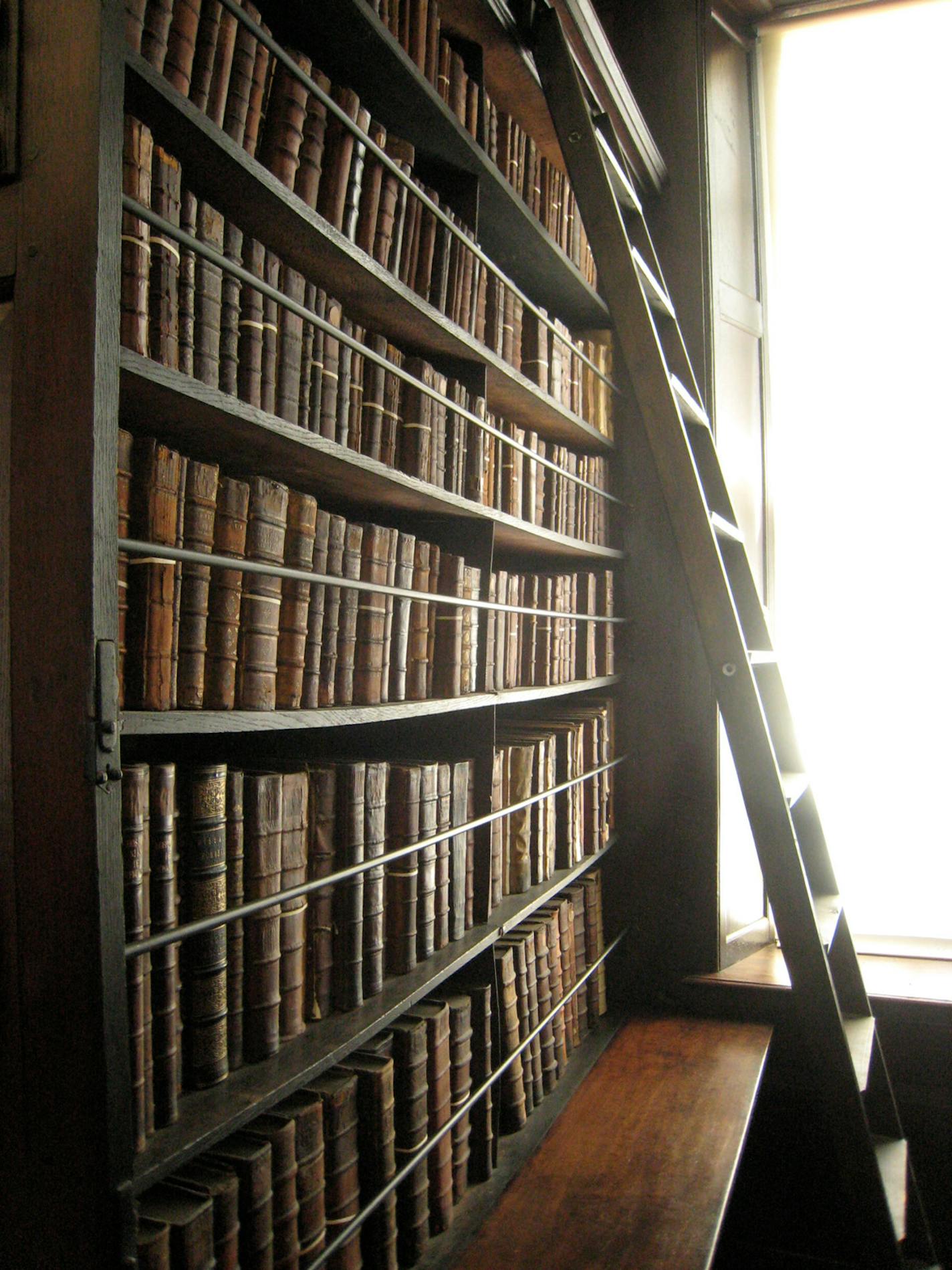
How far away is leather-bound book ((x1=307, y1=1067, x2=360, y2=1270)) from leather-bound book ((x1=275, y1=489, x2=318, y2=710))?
49 cm

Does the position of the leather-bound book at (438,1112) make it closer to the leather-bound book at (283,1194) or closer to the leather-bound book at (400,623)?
the leather-bound book at (283,1194)

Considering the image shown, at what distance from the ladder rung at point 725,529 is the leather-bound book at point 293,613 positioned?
86 cm

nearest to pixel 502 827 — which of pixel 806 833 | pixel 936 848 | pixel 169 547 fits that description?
pixel 806 833

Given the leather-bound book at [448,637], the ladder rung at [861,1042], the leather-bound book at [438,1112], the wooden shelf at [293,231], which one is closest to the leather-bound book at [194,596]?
the wooden shelf at [293,231]

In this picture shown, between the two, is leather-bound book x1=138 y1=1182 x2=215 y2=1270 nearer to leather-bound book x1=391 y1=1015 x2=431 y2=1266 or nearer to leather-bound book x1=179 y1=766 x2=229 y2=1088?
leather-bound book x1=179 y1=766 x2=229 y2=1088

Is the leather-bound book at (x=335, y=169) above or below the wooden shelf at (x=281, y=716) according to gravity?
above

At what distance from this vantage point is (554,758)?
6.40 feet

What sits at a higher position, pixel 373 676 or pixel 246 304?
pixel 246 304

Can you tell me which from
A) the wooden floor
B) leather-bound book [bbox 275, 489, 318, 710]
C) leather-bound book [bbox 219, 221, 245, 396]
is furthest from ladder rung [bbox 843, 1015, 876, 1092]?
leather-bound book [bbox 219, 221, 245, 396]

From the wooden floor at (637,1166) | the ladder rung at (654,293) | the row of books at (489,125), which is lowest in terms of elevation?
the wooden floor at (637,1166)

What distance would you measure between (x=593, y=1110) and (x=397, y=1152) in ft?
2.08

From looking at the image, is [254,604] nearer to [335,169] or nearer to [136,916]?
[136,916]

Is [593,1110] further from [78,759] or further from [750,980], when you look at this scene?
[78,759]

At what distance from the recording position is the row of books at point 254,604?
90 centimetres
